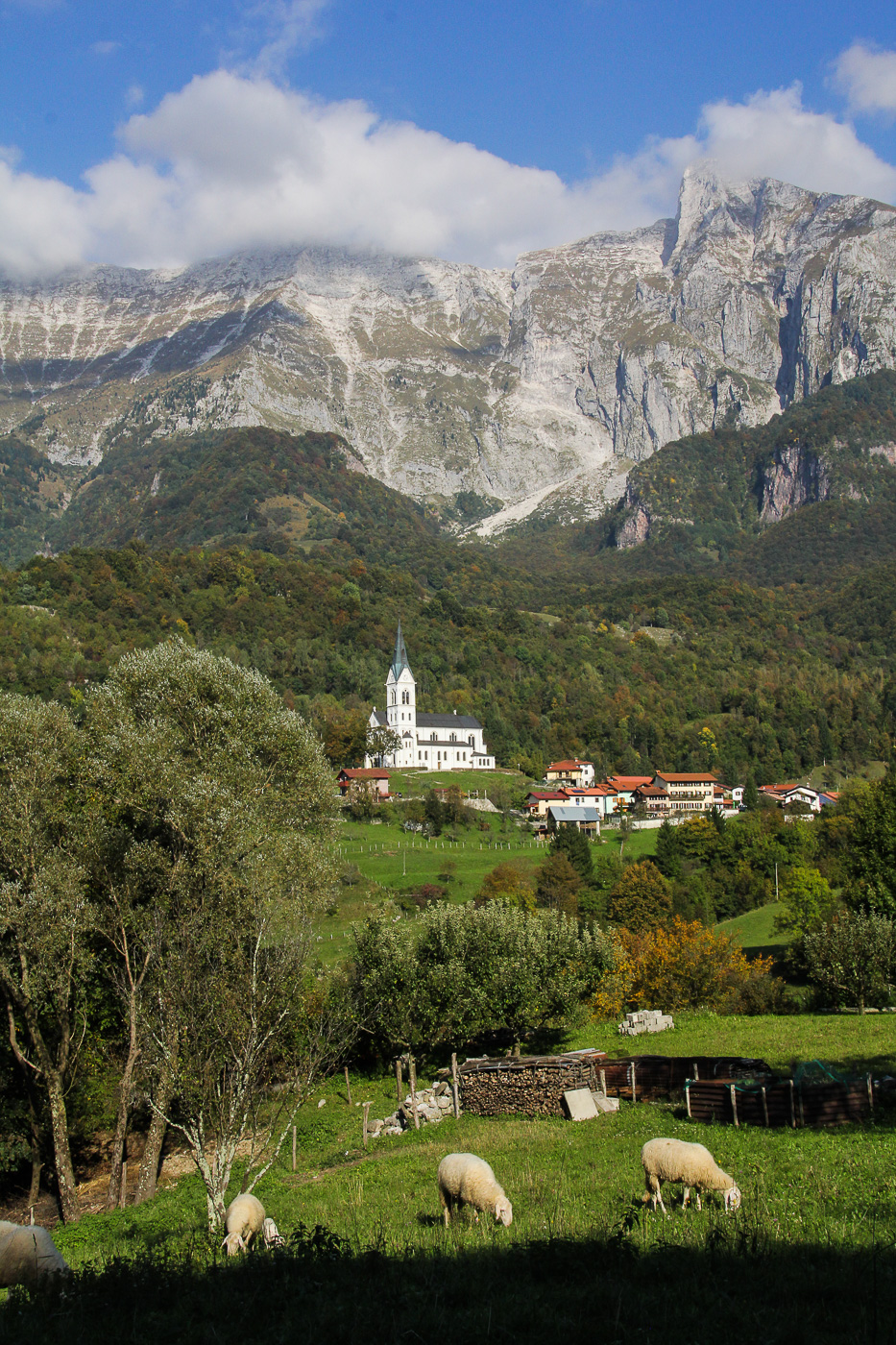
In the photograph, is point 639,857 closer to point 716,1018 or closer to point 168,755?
point 716,1018

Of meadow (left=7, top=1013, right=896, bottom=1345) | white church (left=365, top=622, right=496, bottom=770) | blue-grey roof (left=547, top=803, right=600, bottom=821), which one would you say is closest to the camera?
meadow (left=7, top=1013, right=896, bottom=1345)

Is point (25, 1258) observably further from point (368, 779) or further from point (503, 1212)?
point (368, 779)

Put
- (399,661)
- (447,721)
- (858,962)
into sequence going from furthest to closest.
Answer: (447,721) → (399,661) → (858,962)

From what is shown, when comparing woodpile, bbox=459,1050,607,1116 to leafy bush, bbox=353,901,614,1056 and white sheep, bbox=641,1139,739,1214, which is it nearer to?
leafy bush, bbox=353,901,614,1056

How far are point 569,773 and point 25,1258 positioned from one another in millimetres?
127450

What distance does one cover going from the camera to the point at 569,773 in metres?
137

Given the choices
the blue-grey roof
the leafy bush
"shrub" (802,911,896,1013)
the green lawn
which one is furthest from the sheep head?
the blue-grey roof

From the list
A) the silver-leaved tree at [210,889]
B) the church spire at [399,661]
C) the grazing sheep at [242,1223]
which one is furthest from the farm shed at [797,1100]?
the church spire at [399,661]

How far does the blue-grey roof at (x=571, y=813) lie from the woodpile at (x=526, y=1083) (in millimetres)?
85240

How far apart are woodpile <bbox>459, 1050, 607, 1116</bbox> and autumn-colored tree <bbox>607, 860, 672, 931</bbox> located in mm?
44088

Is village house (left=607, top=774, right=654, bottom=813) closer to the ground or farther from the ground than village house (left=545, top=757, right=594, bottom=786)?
closer to the ground

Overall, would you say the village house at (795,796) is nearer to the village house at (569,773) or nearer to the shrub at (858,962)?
the village house at (569,773)

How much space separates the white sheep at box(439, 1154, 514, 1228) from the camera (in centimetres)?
1170

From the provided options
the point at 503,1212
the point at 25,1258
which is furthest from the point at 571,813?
the point at 25,1258
